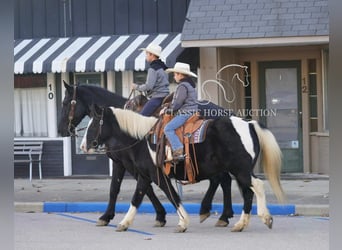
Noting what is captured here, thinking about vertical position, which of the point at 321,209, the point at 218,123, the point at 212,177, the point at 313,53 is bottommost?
the point at 321,209

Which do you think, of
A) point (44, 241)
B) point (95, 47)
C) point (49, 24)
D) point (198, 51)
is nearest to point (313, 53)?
point (198, 51)

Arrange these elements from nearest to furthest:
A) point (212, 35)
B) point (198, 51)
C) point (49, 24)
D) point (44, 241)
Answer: point (44, 241)
point (212, 35)
point (198, 51)
point (49, 24)

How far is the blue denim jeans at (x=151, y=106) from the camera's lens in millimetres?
9346

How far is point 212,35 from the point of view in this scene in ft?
43.8

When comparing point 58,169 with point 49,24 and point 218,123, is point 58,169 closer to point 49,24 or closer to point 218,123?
point 49,24

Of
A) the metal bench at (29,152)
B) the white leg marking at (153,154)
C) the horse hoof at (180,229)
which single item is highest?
the white leg marking at (153,154)

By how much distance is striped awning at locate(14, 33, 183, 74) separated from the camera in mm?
13828

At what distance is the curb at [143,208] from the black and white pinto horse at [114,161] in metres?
1.39

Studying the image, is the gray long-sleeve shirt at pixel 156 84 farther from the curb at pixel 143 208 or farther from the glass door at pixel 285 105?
the glass door at pixel 285 105

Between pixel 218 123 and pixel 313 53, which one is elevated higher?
pixel 313 53

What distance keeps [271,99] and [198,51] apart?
6.80 feet

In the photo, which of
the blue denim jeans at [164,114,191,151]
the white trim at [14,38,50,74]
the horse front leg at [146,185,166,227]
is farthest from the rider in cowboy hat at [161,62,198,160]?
the white trim at [14,38,50,74]

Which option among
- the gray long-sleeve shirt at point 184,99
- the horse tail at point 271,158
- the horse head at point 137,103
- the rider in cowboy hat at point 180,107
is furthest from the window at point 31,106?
the horse tail at point 271,158

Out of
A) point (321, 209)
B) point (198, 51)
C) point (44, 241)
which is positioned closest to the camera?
point (44, 241)
